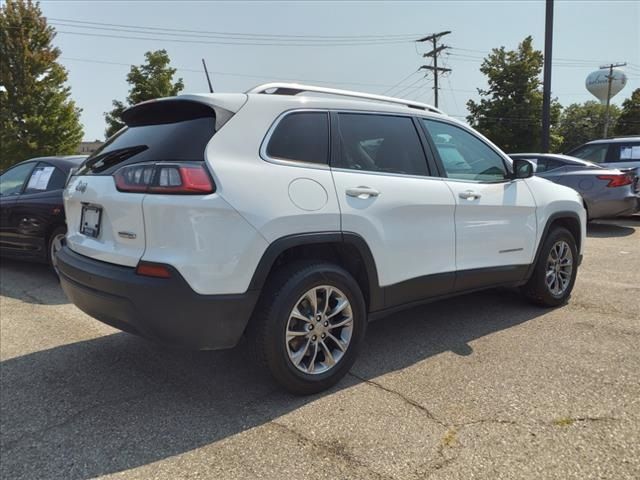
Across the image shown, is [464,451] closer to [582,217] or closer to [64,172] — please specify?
[582,217]

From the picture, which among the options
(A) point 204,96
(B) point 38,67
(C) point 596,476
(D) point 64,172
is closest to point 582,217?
(C) point 596,476

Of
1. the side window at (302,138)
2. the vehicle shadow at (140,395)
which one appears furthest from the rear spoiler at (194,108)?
the vehicle shadow at (140,395)

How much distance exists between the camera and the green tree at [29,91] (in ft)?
70.1

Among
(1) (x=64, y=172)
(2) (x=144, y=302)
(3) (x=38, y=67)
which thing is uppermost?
(3) (x=38, y=67)

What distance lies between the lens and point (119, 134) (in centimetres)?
343

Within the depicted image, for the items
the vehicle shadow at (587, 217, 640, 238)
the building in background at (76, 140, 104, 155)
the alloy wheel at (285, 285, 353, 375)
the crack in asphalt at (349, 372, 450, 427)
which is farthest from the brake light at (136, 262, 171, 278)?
the building in background at (76, 140, 104, 155)

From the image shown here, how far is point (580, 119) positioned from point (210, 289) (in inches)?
3856

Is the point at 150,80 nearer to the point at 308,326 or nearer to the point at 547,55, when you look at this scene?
the point at 547,55

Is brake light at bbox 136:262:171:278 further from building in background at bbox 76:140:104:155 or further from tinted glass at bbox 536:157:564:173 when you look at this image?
building in background at bbox 76:140:104:155

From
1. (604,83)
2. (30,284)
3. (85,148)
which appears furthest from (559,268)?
(85,148)

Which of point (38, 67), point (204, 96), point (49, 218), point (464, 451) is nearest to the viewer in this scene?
point (464, 451)

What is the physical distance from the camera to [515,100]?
25.9 m

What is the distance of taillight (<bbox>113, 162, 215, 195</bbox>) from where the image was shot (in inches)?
102

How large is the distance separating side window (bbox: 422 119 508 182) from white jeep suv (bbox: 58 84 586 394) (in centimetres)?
3
